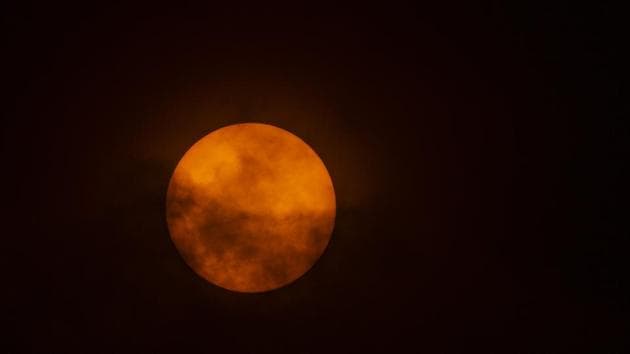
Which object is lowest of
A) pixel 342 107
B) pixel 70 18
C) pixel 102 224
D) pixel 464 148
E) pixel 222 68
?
pixel 102 224

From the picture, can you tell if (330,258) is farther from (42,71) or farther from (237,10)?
(42,71)

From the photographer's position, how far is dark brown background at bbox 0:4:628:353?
9.17ft

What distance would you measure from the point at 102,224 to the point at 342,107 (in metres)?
1.41

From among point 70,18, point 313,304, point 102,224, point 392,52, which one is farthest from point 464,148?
point 70,18

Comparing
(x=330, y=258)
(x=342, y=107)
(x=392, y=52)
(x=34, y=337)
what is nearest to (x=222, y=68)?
(x=342, y=107)

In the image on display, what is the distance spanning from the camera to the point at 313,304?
2873 mm

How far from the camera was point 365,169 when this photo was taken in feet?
9.42

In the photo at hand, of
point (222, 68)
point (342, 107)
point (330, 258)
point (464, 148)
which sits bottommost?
point (330, 258)

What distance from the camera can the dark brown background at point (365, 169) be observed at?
2.79 meters

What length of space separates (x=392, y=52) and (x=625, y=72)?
1.26 metres

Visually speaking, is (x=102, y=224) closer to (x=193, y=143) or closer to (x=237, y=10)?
(x=193, y=143)

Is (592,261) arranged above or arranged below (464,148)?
below

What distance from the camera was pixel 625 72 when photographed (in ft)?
9.42

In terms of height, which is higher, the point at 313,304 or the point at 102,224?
the point at 102,224
